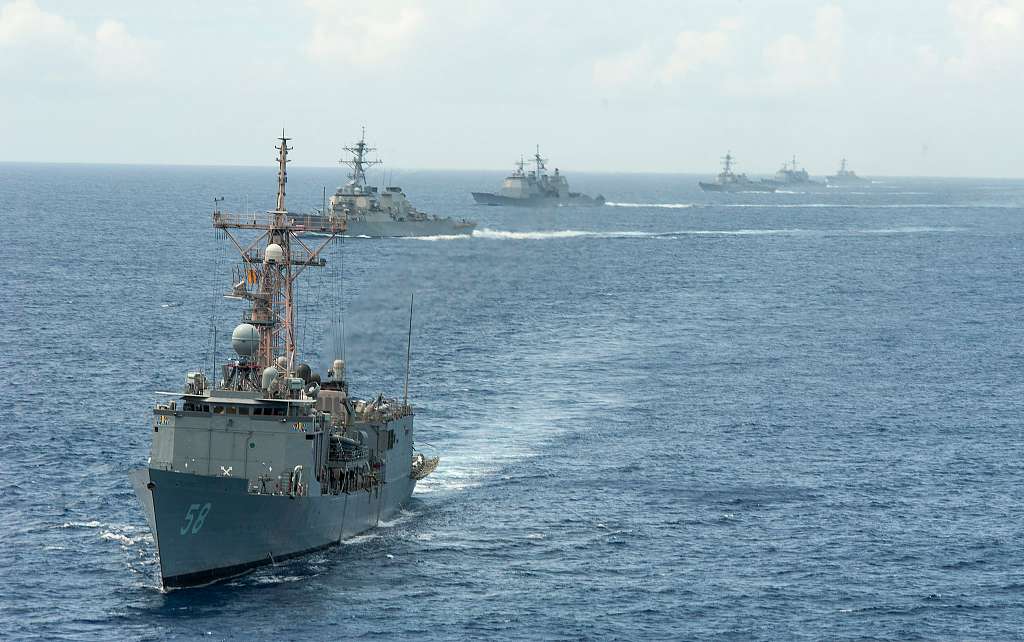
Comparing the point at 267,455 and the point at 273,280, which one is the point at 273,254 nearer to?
the point at 273,280

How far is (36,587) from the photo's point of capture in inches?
1849

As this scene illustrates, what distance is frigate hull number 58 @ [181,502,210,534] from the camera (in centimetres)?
4712

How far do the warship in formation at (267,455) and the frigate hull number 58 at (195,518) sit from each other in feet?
0.11

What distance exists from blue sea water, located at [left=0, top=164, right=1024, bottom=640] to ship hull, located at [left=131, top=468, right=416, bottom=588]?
3.26 feet

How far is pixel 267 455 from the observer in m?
51.5

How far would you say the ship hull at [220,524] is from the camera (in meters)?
46.7

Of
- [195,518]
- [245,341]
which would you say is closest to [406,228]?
[245,341]

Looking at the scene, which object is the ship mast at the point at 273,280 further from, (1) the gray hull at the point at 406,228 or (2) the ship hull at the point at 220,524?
(1) the gray hull at the point at 406,228

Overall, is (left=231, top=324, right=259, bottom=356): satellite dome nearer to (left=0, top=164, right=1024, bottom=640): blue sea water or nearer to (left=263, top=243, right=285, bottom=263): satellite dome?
(left=263, top=243, right=285, bottom=263): satellite dome

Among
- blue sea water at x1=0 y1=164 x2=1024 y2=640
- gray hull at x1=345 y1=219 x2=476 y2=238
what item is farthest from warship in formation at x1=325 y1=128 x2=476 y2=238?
blue sea water at x1=0 y1=164 x2=1024 y2=640

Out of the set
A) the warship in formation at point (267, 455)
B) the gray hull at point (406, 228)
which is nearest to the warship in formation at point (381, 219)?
the gray hull at point (406, 228)

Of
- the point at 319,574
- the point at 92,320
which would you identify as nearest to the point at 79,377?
the point at 92,320

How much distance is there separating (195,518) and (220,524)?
104 centimetres

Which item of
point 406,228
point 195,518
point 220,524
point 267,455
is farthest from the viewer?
point 406,228
